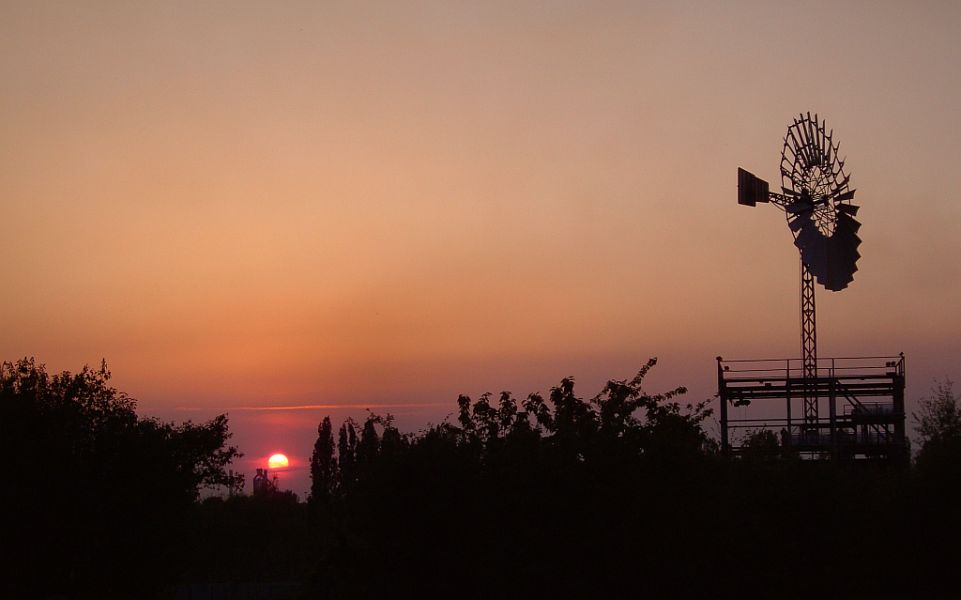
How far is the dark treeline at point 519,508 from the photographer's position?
24.8 m

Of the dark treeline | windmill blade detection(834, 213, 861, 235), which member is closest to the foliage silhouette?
the dark treeline

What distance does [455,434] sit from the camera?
27172 mm

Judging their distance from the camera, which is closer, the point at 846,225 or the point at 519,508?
the point at 519,508

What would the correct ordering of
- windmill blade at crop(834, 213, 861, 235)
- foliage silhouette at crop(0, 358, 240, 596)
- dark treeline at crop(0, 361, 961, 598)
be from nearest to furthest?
dark treeline at crop(0, 361, 961, 598) < foliage silhouette at crop(0, 358, 240, 596) < windmill blade at crop(834, 213, 861, 235)

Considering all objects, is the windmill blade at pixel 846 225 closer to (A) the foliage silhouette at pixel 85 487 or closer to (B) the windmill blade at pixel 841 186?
(B) the windmill blade at pixel 841 186

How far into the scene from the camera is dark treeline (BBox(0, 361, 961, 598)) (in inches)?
974

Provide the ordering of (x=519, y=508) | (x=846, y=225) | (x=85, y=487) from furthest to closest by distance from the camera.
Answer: (x=846, y=225) < (x=85, y=487) < (x=519, y=508)

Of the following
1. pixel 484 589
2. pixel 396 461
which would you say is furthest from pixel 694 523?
pixel 396 461

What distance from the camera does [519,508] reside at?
81.8 ft

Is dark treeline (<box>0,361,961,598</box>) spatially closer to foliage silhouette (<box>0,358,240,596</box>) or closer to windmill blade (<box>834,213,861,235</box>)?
foliage silhouette (<box>0,358,240,596</box>)

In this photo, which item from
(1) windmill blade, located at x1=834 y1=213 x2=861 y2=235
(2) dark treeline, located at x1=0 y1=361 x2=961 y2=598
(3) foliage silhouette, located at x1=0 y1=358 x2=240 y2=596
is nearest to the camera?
(2) dark treeline, located at x1=0 y1=361 x2=961 y2=598

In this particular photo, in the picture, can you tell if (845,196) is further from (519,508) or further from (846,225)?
(519,508)

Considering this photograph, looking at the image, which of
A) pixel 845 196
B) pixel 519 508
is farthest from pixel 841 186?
pixel 519 508

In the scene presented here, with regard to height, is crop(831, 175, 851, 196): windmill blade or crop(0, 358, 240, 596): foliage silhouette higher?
crop(831, 175, 851, 196): windmill blade
